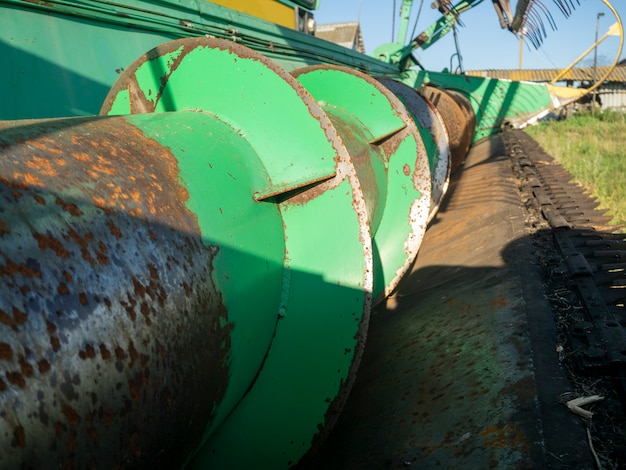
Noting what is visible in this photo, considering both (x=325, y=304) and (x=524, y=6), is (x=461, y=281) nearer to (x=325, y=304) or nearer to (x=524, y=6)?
(x=325, y=304)

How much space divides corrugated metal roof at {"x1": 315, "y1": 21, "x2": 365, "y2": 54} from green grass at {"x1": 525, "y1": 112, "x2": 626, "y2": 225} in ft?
51.5

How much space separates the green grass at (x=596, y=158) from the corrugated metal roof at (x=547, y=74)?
48.2 feet

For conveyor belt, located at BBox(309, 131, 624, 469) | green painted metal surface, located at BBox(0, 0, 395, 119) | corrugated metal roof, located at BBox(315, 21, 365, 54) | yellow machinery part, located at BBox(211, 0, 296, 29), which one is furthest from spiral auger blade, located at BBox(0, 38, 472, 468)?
corrugated metal roof, located at BBox(315, 21, 365, 54)

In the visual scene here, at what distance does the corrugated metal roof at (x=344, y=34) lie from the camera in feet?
82.8

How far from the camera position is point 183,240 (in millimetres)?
1180

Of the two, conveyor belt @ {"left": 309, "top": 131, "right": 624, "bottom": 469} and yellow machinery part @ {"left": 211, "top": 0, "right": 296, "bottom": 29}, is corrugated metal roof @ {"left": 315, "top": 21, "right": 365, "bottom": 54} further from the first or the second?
conveyor belt @ {"left": 309, "top": 131, "right": 624, "bottom": 469}

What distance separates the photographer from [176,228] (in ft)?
3.86

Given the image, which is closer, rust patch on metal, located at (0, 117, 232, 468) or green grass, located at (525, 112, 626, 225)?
rust patch on metal, located at (0, 117, 232, 468)

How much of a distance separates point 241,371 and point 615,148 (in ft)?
25.5

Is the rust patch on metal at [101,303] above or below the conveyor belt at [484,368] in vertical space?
above

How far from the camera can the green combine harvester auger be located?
2.75ft

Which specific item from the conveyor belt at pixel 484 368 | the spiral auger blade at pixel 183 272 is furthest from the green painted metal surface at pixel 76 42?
the conveyor belt at pixel 484 368

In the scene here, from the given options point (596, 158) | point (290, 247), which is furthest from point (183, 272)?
point (596, 158)

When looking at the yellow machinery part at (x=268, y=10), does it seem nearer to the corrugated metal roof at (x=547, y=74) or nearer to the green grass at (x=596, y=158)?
the green grass at (x=596, y=158)
